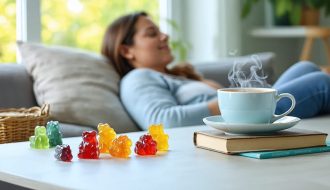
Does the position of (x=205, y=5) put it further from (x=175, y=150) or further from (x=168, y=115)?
A: (x=175, y=150)

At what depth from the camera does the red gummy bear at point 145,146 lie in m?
1.46

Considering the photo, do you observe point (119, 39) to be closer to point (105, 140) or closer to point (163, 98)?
point (163, 98)

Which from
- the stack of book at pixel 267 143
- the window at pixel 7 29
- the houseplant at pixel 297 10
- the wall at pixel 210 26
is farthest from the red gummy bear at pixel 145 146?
the houseplant at pixel 297 10

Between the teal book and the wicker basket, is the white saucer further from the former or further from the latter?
the wicker basket

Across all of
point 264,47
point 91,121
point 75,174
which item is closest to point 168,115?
point 91,121

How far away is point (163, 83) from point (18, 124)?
839mm

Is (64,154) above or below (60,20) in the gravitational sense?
below

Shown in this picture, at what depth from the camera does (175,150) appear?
1.53m

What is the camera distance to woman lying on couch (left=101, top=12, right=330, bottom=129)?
2238mm

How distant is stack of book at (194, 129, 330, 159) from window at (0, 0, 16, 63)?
1.89 m

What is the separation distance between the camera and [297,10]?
441 centimetres

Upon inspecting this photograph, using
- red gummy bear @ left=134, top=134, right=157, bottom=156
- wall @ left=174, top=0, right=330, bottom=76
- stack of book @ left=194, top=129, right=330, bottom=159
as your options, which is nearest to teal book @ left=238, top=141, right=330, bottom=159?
stack of book @ left=194, top=129, right=330, bottom=159

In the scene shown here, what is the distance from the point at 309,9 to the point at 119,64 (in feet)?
6.37

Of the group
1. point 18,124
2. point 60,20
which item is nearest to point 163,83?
point 18,124
